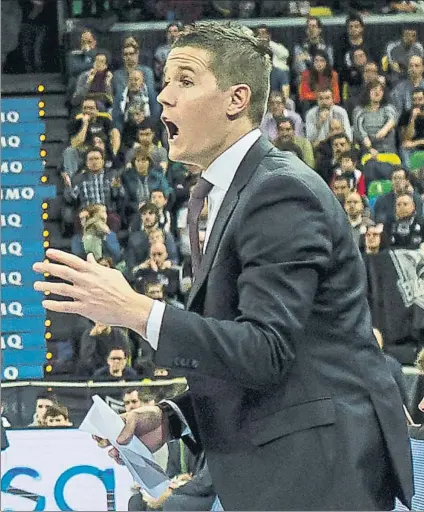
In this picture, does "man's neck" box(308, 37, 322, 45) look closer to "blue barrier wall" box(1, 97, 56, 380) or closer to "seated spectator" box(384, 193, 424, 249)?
"seated spectator" box(384, 193, 424, 249)

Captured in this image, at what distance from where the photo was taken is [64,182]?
989 centimetres

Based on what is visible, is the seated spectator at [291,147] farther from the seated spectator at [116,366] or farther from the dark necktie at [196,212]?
the dark necktie at [196,212]

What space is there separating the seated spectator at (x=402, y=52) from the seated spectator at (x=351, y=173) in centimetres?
142

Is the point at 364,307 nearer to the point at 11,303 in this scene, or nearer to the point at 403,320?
the point at 403,320

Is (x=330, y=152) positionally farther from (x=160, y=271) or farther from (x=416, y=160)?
(x=160, y=271)

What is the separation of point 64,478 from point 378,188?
4356mm

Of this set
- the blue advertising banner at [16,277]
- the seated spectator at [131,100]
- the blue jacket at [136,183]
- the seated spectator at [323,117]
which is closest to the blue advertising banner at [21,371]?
the blue advertising banner at [16,277]

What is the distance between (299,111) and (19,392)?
447 cm

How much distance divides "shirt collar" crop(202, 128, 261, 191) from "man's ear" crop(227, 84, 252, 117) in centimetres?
5

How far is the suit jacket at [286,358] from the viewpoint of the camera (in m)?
1.47

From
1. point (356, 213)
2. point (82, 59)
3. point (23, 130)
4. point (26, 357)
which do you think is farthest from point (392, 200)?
point (23, 130)

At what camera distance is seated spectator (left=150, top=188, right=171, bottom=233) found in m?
9.23

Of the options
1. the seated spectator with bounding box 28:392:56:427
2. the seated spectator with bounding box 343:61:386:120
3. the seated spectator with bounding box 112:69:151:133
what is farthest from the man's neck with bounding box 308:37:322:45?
the seated spectator with bounding box 28:392:56:427

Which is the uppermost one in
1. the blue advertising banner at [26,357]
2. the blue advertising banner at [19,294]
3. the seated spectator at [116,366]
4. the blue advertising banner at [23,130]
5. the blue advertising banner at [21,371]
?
the blue advertising banner at [23,130]
